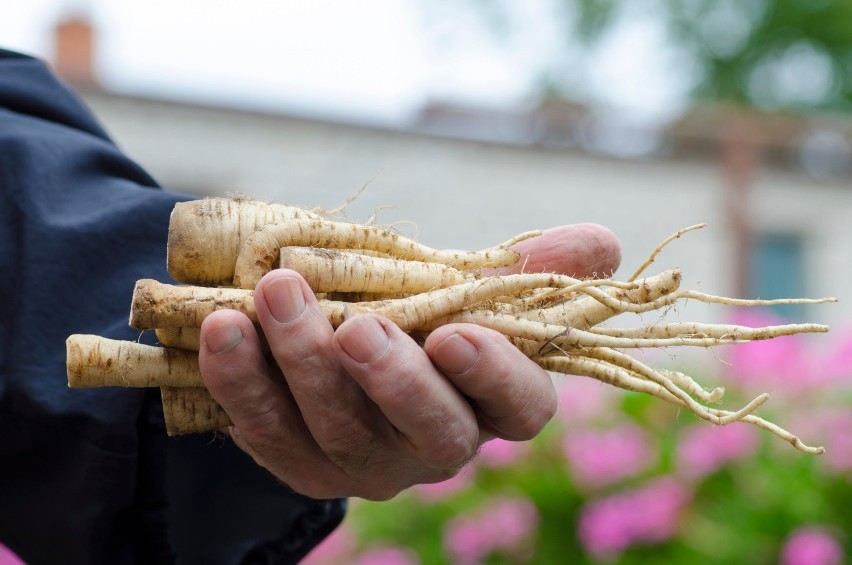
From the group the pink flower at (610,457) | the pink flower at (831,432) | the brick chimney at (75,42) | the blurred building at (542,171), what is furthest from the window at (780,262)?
the brick chimney at (75,42)

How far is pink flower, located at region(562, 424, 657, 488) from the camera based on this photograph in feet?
10.00

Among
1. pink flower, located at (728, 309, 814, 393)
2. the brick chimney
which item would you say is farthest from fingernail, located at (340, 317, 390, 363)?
the brick chimney

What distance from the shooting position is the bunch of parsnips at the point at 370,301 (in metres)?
1.18

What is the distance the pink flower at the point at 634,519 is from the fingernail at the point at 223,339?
2120 millimetres

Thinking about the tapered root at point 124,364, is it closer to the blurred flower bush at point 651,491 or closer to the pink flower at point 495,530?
the blurred flower bush at point 651,491

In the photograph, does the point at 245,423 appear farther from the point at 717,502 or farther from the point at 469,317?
the point at 717,502

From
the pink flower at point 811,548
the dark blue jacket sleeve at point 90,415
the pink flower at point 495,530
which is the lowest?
the pink flower at point 495,530

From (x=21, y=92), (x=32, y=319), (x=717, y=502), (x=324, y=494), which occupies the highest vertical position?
(x=21, y=92)

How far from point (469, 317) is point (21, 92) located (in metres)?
0.87

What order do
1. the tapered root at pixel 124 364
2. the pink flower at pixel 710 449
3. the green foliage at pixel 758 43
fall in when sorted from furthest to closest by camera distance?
the green foliage at pixel 758 43, the pink flower at pixel 710 449, the tapered root at pixel 124 364

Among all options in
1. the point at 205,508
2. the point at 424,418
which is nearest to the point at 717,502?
the point at 205,508

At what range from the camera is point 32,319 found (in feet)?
4.34

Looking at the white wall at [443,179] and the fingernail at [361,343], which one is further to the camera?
the white wall at [443,179]

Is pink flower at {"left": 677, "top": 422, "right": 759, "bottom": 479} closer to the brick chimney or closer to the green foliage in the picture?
the brick chimney
